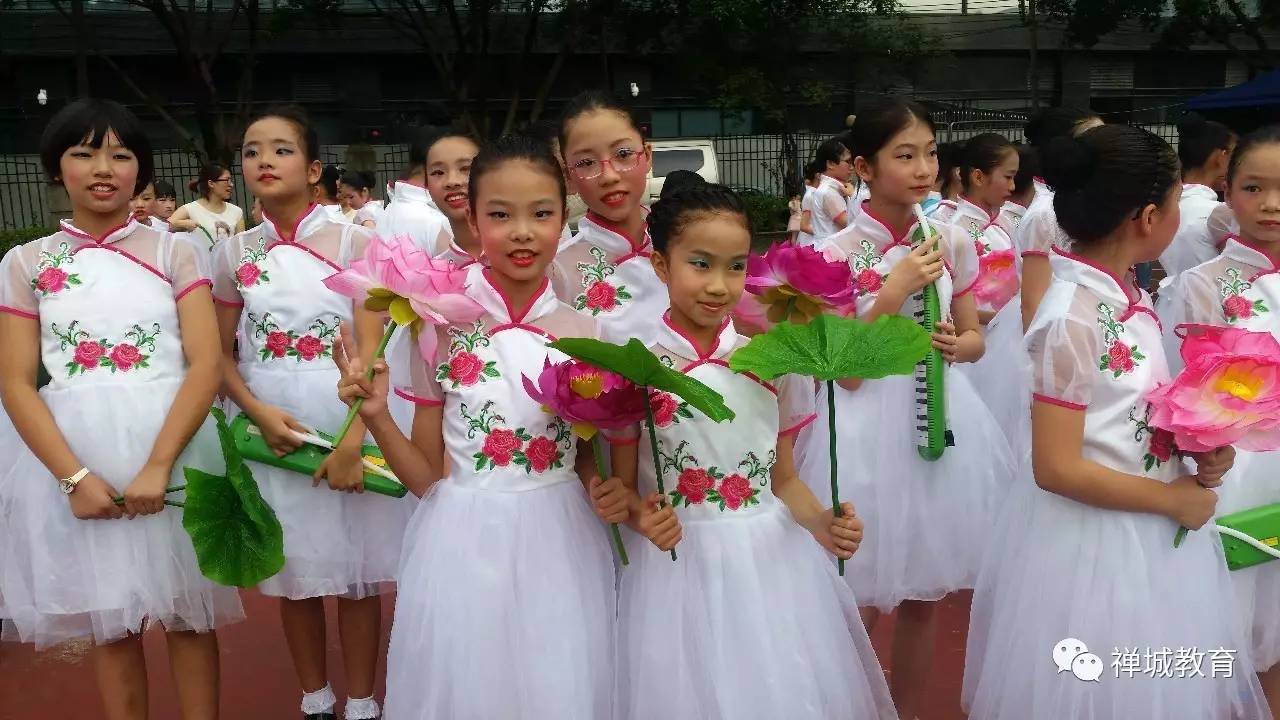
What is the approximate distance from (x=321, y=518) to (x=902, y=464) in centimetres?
167

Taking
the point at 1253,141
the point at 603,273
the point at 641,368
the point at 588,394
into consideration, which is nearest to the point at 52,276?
the point at 603,273

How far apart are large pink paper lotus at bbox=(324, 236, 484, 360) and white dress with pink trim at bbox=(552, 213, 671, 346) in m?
0.61

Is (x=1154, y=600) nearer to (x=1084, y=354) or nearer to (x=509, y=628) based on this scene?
(x=1084, y=354)

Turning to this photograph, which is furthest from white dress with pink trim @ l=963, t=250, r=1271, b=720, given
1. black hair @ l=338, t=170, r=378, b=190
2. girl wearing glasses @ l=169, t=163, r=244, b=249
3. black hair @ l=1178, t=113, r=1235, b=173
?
black hair @ l=338, t=170, r=378, b=190

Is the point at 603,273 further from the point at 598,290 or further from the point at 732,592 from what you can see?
the point at 732,592

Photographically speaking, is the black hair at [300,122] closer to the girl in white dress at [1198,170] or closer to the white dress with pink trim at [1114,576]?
the white dress with pink trim at [1114,576]

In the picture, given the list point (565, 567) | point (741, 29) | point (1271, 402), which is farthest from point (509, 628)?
point (741, 29)

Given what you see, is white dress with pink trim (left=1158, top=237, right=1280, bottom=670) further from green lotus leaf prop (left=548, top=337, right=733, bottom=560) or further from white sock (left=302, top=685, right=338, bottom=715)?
white sock (left=302, top=685, right=338, bottom=715)

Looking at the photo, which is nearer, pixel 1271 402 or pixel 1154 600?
pixel 1271 402

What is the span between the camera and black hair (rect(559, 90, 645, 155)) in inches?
117

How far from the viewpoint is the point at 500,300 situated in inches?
101

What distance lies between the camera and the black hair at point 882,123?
3.18m

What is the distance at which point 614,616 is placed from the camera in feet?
8.29

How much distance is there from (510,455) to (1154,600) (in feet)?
4.65
